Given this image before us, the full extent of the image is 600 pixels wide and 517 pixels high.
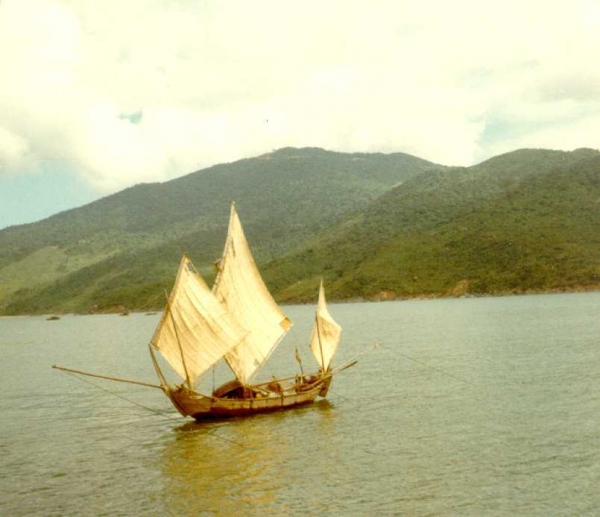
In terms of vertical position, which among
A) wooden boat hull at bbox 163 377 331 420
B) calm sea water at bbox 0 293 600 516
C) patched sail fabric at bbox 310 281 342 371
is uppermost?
patched sail fabric at bbox 310 281 342 371

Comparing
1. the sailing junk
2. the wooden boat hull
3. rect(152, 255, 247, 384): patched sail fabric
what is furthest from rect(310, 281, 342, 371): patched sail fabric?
rect(152, 255, 247, 384): patched sail fabric

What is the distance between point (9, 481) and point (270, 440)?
1472cm

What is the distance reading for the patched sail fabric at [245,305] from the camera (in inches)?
1949

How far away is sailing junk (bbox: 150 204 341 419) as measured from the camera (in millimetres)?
45188

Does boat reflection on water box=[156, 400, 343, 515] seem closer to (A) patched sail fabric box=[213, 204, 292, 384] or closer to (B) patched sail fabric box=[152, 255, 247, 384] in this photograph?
(A) patched sail fabric box=[213, 204, 292, 384]

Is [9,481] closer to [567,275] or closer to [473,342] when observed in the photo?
[473,342]

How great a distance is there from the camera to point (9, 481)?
36125 mm

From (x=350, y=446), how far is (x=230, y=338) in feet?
41.3

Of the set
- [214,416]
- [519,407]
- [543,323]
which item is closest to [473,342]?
[543,323]

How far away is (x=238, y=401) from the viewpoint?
4750cm

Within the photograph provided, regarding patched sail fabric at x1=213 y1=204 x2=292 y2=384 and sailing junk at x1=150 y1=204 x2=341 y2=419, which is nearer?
sailing junk at x1=150 y1=204 x2=341 y2=419

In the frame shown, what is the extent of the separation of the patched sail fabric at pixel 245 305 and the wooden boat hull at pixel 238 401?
1948 millimetres

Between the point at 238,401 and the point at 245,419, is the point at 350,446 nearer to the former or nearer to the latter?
the point at 245,419

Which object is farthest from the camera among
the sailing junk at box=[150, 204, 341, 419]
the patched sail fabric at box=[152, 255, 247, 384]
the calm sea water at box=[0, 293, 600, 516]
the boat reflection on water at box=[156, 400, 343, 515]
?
the sailing junk at box=[150, 204, 341, 419]
